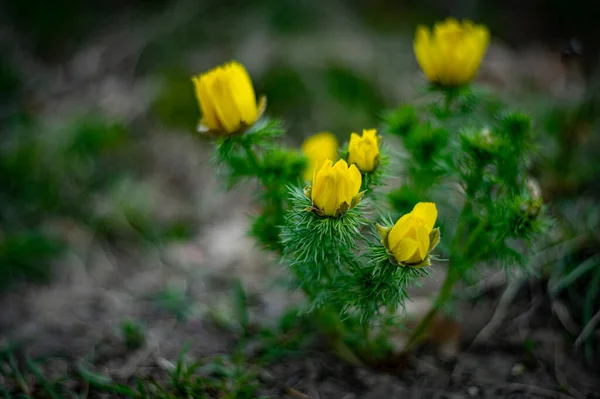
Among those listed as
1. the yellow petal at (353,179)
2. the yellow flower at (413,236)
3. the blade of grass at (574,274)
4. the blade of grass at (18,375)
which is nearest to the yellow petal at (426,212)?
Answer: the yellow flower at (413,236)

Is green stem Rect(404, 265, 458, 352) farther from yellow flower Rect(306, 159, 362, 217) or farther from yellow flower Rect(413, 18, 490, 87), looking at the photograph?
yellow flower Rect(413, 18, 490, 87)

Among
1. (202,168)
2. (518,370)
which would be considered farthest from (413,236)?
(202,168)

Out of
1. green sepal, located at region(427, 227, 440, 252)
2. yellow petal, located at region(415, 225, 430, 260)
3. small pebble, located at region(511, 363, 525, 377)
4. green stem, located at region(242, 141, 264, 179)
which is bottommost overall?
small pebble, located at region(511, 363, 525, 377)

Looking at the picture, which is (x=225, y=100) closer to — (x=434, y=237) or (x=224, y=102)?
(x=224, y=102)

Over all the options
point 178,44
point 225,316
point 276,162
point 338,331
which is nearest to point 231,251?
point 225,316

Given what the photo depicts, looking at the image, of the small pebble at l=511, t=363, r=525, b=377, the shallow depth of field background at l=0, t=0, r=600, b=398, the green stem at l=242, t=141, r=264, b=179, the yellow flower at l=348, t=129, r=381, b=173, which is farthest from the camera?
the shallow depth of field background at l=0, t=0, r=600, b=398

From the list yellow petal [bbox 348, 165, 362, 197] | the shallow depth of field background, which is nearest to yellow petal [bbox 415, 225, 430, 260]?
yellow petal [bbox 348, 165, 362, 197]
